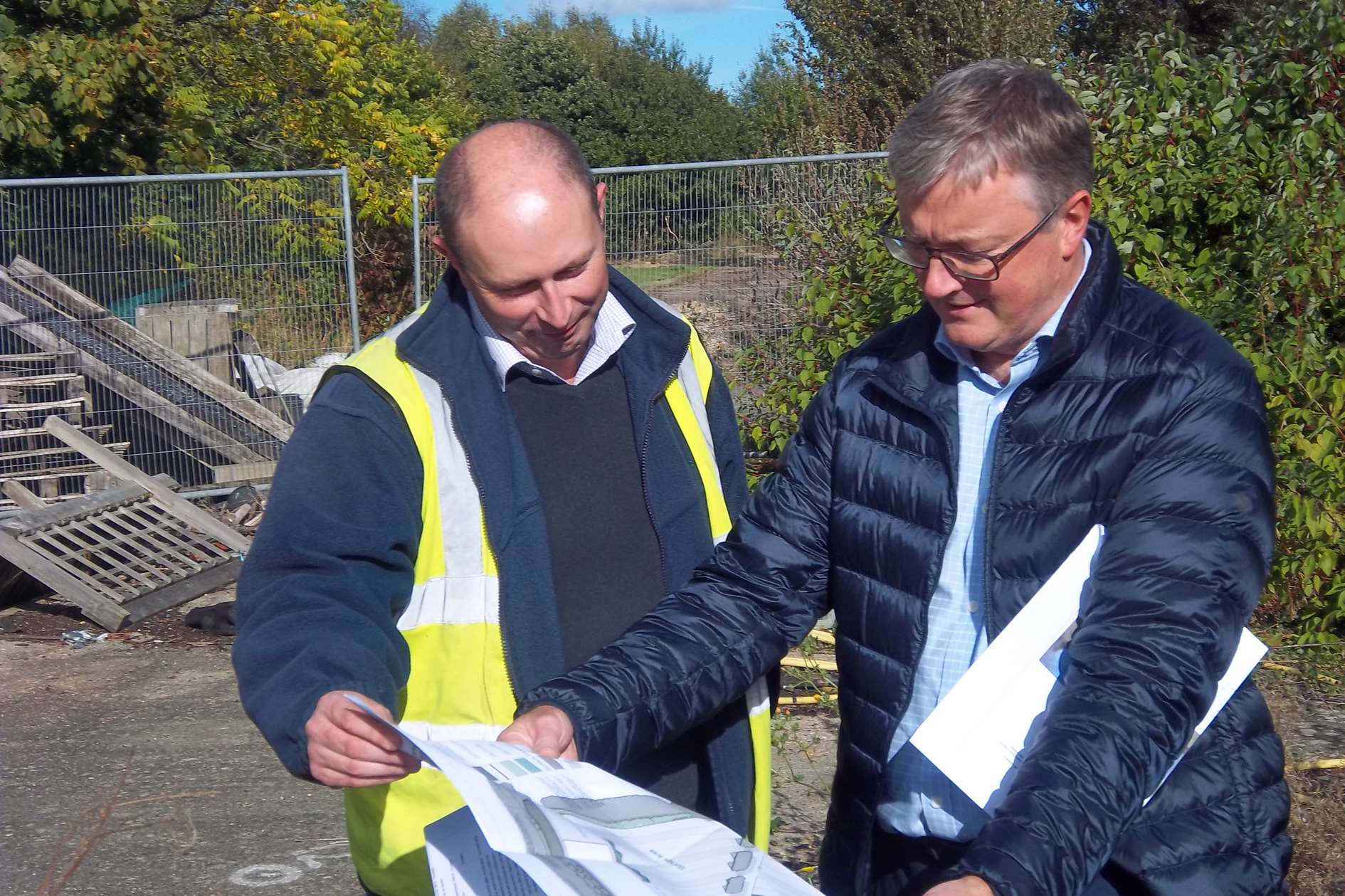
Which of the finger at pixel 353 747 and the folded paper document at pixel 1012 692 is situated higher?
the folded paper document at pixel 1012 692

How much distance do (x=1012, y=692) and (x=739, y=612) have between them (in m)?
0.52

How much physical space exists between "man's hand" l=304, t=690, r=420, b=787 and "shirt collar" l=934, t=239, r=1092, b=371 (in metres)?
0.94

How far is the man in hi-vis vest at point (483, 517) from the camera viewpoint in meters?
1.89

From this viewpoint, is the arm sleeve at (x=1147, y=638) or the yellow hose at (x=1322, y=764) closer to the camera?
the arm sleeve at (x=1147, y=638)

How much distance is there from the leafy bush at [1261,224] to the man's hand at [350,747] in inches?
163

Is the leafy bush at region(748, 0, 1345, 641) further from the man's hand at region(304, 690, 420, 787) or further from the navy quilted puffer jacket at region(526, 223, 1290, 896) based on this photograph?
the man's hand at region(304, 690, 420, 787)

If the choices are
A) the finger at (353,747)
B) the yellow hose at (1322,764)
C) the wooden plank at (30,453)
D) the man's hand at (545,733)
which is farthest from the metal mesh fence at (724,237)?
the finger at (353,747)

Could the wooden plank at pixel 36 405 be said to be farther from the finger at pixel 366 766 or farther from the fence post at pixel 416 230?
the finger at pixel 366 766

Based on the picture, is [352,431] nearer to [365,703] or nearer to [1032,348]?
[365,703]

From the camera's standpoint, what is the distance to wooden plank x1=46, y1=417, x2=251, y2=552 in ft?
24.3

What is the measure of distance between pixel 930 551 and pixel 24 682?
17.2 ft

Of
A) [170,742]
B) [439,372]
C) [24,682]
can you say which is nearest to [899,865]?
[439,372]

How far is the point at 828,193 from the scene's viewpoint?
23.6 feet

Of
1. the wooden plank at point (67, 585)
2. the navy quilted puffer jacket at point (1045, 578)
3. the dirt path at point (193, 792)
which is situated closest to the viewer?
the navy quilted puffer jacket at point (1045, 578)
